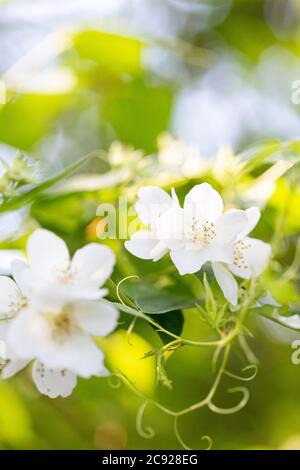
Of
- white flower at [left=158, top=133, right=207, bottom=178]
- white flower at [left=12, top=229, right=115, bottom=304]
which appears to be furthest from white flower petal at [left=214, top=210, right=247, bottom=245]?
white flower at [left=158, top=133, right=207, bottom=178]

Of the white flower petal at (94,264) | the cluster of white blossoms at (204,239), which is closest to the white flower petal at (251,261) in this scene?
the cluster of white blossoms at (204,239)

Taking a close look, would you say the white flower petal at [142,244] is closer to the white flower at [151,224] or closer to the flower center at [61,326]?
the white flower at [151,224]

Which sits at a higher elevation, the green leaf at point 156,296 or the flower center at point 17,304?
the flower center at point 17,304

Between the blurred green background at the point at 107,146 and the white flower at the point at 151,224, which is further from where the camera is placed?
the blurred green background at the point at 107,146

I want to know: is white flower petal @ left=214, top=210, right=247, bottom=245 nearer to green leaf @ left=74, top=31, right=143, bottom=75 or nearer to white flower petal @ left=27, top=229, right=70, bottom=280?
white flower petal @ left=27, top=229, right=70, bottom=280

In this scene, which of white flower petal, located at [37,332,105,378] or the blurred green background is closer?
white flower petal, located at [37,332,105,378]

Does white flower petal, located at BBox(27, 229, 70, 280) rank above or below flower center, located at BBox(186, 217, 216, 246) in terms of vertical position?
above
